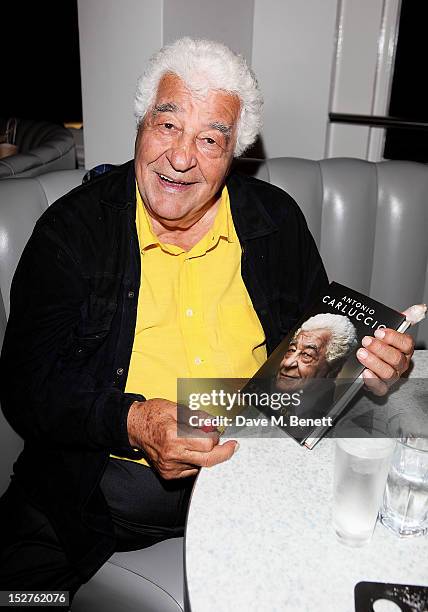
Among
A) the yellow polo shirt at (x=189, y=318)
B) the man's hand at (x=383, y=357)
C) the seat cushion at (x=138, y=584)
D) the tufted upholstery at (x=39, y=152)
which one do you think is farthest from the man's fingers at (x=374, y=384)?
the tufted upholstery at (x=39, y=152)

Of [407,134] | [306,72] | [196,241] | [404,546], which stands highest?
[306,72]

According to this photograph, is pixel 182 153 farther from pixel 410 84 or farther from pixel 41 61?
pixel 41 61

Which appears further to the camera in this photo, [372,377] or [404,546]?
[372,377]

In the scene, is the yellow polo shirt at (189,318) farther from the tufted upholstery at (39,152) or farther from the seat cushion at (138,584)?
the tufted upholstery at (39,152)

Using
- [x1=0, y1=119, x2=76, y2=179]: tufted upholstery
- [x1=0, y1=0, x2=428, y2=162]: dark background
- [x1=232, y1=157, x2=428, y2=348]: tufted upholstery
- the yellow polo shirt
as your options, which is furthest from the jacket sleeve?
[x1=0, y1=0, x2=428, y2=162]: dark background

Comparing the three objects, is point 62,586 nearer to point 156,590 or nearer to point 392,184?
point 156,590

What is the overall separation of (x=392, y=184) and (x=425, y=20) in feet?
3.17

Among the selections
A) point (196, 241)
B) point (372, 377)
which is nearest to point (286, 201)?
point (196, 241)

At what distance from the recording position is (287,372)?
0.95 metres

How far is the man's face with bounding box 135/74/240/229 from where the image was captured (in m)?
Result: 1.16

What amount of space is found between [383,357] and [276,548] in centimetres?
40

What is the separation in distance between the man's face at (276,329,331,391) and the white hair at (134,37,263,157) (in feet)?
1.78

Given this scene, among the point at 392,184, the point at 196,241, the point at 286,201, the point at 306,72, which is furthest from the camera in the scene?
the point at 306,72

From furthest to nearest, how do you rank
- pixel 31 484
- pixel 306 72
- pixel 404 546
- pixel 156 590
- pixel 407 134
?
pixel 407 134, pixel 306 72, pixel 31 484, pixel 156 590, pixel 404 546
